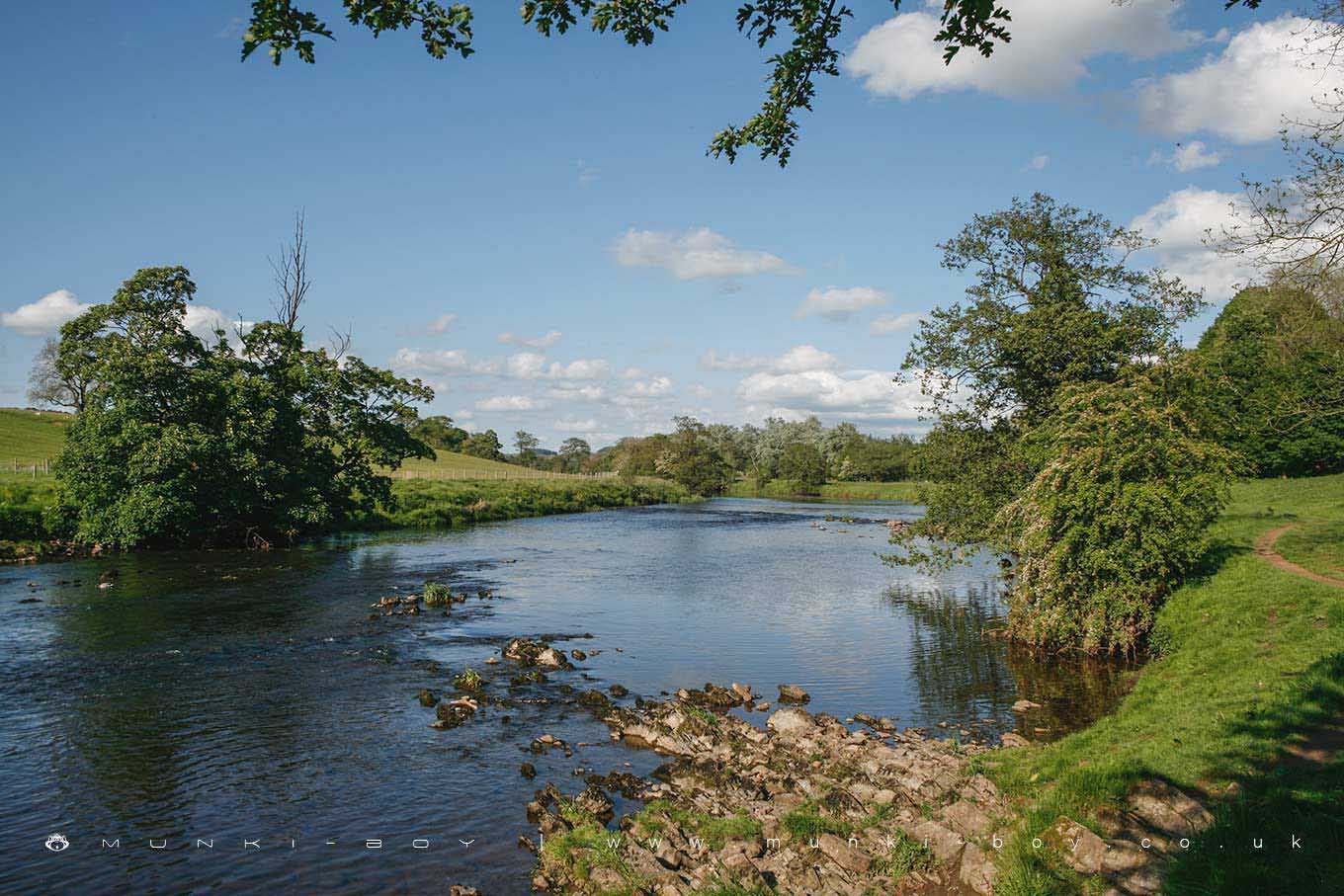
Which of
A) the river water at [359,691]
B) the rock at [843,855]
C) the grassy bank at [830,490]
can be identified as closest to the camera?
the rock at [843,855]

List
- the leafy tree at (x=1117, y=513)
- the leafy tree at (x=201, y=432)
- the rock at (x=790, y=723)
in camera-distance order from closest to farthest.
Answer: the rock at (x=790, y=723) < the leafy tree at (x=1117, y=513) < the leafy tree at (x=201, y=432)

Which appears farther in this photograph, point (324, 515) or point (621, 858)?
point (324, 515)

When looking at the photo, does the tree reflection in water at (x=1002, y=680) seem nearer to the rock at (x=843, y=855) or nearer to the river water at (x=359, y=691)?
the river water at (x=359, y=691)

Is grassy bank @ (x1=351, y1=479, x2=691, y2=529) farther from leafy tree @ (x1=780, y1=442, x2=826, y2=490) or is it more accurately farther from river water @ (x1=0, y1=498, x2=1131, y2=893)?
leafy tree @ (x1=780, y1=442, x2=826, y2=490)

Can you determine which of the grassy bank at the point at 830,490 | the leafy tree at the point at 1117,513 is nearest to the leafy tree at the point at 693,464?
the grassy bank at the point at 830,490

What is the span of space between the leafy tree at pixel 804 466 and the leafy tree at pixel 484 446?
6587cm

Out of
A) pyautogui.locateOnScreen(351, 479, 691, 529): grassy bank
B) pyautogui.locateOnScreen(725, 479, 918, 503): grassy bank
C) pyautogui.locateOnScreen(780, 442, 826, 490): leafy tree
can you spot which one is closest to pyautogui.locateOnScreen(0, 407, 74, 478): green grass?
pyautogui.locateOnScreen(351, 479, 691, 529): grassy bank

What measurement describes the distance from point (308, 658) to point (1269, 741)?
1921cm

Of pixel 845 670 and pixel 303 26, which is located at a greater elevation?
pixel 303 26

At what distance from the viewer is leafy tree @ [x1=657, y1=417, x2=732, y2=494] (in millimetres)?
121500

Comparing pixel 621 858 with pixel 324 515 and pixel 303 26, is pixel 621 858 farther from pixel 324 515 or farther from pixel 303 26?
pixel 324 515

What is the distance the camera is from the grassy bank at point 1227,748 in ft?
23.0

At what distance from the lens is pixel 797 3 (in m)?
7.96

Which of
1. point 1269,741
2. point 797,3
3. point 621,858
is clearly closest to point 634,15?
point 797,3
